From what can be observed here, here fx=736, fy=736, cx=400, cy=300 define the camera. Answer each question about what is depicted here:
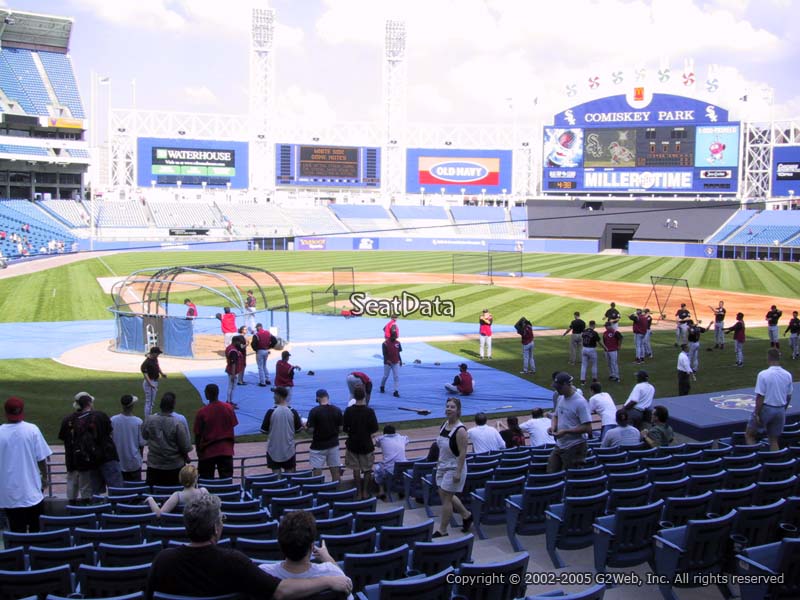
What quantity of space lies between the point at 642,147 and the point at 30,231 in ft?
190

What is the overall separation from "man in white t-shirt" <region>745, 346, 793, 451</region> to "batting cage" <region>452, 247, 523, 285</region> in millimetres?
32599

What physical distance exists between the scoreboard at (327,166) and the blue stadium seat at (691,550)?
8349 centimetres

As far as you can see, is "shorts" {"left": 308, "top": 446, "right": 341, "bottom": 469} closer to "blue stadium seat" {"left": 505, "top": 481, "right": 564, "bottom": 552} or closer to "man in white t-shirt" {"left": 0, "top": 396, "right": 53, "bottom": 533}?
"blue stadium seat" {"left": 505, "top": 481, "right": 564, "bottom": 552}

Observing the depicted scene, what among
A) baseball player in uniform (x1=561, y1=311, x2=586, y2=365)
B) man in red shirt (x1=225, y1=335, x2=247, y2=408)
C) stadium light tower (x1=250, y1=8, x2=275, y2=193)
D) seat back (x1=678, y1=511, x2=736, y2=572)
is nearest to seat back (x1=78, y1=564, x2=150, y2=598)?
seat back (x1=678, y1=511, x2=736, y2=572)

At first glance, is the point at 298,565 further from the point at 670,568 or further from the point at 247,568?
the point at 670,568

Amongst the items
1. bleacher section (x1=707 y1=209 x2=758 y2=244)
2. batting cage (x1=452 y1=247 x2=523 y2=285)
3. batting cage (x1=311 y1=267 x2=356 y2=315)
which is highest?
bleacher section (x1=707 y1=209 x2=758 y2=244)

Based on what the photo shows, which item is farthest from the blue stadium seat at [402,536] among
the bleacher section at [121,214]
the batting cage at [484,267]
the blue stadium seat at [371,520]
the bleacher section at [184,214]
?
the bleacher section at [184,214]

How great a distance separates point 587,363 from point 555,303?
1603 cm

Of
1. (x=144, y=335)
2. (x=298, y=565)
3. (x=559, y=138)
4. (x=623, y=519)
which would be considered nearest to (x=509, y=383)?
(x=144, y=335)

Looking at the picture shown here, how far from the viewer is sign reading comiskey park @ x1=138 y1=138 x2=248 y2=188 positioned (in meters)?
81.3

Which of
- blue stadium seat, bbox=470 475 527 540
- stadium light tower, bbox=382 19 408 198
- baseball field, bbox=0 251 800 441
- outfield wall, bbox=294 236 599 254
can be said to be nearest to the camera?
blue stadium seat, bbox=470 475 527 540

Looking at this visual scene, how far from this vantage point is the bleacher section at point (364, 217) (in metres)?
83.4

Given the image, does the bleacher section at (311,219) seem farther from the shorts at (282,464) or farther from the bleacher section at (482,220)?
the shorts at (282,464)

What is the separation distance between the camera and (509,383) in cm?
1938
